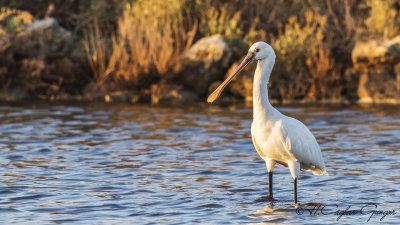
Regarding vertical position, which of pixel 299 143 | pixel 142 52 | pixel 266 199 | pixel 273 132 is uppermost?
pixel 142 52

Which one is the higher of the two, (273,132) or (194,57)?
(194,57)

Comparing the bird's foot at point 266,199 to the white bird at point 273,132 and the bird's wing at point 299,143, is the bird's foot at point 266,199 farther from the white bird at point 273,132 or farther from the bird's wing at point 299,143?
the bird's wing at point 299,143

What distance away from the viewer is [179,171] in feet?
36.9

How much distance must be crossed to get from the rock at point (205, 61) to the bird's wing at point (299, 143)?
14142 millimetres

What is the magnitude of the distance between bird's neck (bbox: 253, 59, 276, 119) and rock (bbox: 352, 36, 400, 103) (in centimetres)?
1373

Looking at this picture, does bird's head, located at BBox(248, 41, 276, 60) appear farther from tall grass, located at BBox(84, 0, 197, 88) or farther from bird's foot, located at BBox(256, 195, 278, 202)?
tall grass, located at BBox(84, 0, 197, 88)

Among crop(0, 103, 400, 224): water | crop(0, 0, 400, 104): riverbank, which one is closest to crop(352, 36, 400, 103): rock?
crop(0, 0, 400, 104): riverbank

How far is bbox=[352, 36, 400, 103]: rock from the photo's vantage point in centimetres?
2197

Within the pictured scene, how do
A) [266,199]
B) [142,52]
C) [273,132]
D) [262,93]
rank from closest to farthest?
1. [273,132]
2. [262,93]
3. [266,199]
4. [142,52]

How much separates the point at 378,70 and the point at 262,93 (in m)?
14.3

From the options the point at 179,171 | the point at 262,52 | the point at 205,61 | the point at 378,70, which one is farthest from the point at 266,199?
the point at 205,61

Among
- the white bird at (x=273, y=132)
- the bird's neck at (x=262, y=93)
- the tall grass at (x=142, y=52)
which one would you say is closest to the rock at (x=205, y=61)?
the tall grass at (x=142, y=52)

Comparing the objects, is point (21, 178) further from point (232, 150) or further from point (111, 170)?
point (232, 150)

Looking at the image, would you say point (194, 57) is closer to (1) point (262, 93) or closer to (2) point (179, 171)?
(2) point (179, 171)
